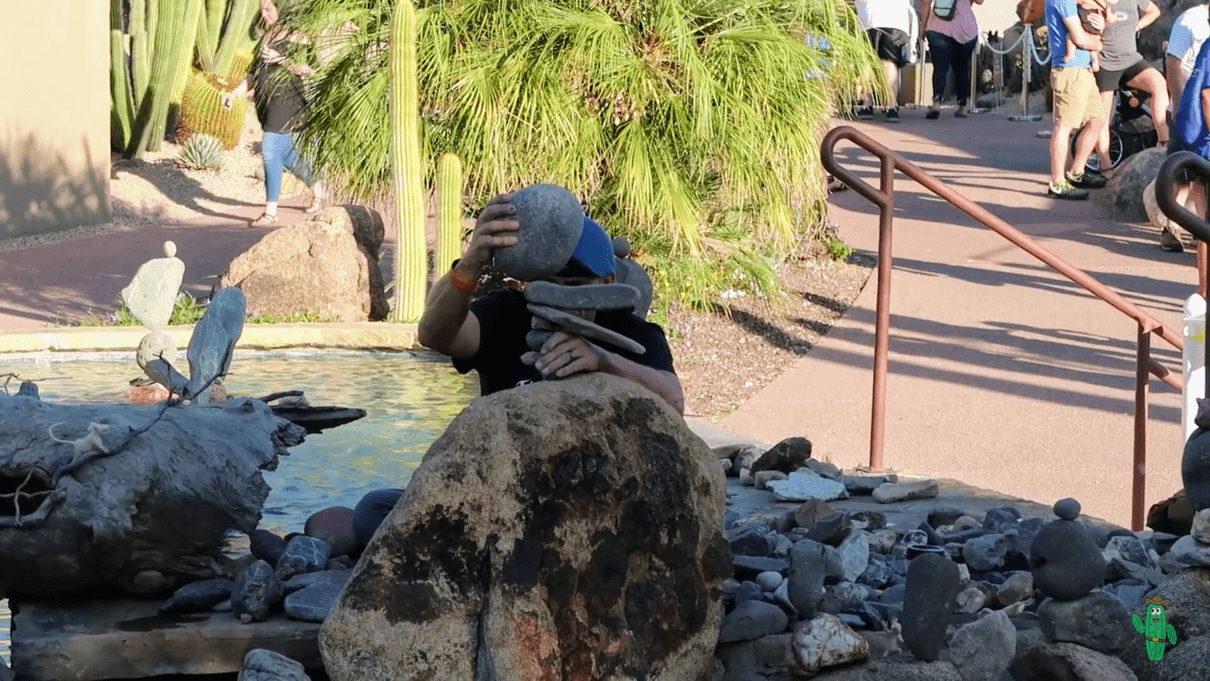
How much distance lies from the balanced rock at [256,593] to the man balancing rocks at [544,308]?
649 millimetres

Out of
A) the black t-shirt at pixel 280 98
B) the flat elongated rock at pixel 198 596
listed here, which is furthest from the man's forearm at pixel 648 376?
the black t-shirt at pixel 280 98

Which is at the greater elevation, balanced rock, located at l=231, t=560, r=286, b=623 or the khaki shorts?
the khaki shorts

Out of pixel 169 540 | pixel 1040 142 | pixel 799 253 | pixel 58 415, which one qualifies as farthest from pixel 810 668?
pixel 1040 142

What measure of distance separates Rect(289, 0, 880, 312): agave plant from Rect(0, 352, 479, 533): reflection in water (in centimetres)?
177

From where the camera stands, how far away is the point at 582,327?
309cm

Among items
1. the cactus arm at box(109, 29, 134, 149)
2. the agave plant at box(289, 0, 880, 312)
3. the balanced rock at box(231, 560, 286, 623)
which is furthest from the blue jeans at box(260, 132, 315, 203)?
the balanced rock at box(231, 560, 286, 623)

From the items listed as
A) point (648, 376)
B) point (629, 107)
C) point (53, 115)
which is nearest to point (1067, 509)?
point (648, 376)

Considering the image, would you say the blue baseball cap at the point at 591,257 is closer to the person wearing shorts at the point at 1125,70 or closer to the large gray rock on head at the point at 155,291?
the large gray rock on head at the point at 155,291

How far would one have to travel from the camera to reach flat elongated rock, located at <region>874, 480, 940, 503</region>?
4680 mm

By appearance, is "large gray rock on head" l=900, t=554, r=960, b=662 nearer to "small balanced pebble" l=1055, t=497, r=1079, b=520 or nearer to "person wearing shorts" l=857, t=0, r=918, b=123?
"small balanced pebble" l=1055, t=497, r=1079, b=520

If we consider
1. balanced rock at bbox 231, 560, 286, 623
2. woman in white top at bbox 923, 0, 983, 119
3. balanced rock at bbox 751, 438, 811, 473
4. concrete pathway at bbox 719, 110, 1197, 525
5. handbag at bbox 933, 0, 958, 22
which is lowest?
concrete pathway at bbox 719, 110, 1197, 525

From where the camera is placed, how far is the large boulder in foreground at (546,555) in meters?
2.84

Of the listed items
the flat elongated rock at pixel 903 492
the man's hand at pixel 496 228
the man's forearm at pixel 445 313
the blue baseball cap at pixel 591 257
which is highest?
the man's hand at pixel 496 228

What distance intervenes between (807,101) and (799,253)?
6.14 feet
